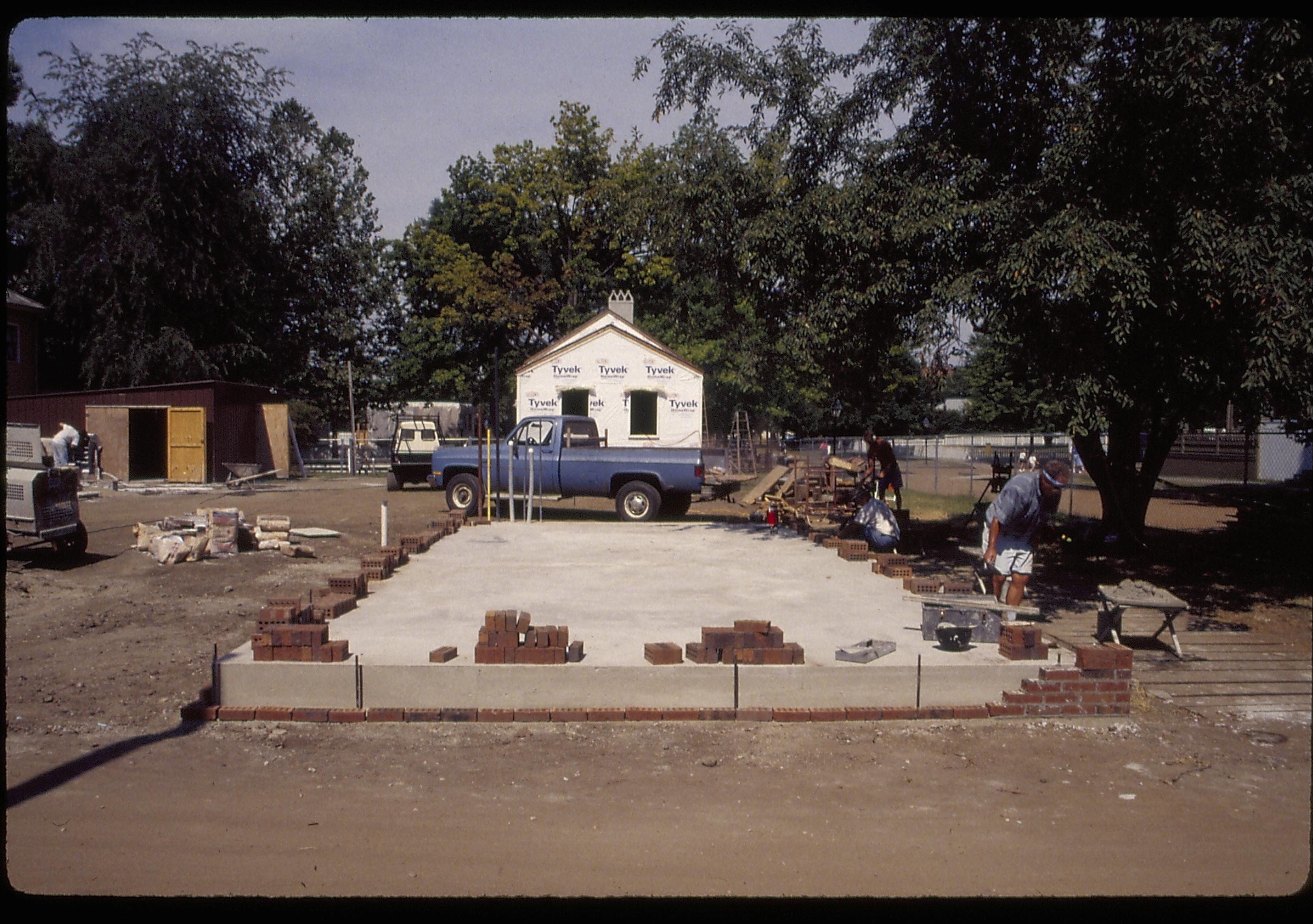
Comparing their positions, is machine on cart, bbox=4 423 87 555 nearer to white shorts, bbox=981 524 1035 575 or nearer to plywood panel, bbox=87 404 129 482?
white shorts, bbox=981 524 1035 575

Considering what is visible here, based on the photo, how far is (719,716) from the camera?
6.24 meters

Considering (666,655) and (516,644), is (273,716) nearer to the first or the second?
(516,644)

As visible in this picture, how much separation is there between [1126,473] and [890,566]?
19.9ft

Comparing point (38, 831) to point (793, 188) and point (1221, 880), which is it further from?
point (793, 188)

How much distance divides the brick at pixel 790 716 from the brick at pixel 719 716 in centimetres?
25

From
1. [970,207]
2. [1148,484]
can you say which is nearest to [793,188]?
[970,207]

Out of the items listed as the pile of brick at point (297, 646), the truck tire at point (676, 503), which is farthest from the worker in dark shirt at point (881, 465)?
the pile of brick at point (297, 646)

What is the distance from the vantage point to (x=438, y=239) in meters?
42.2

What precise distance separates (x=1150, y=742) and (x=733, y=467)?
30.9m

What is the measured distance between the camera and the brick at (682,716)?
6207 mm

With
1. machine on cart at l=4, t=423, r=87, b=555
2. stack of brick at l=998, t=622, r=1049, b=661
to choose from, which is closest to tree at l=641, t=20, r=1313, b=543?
stack of brick at l=998, t=622, r=1049, b=661

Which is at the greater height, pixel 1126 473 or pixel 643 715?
pixel 1126 473

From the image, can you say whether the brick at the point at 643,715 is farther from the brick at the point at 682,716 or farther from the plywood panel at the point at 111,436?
the plywood panel at the point at 111,436

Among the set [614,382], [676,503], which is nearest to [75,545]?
[676,503]
